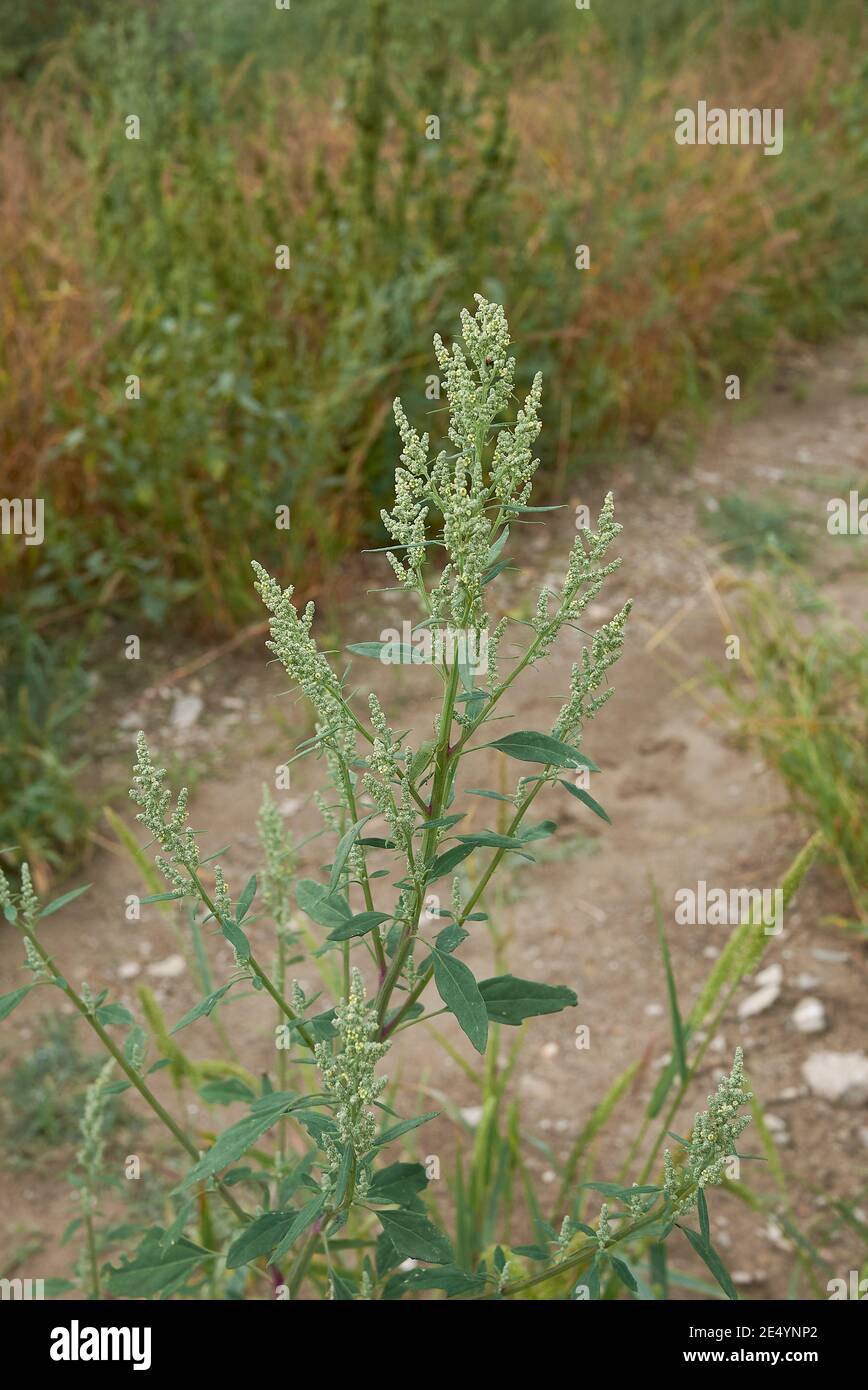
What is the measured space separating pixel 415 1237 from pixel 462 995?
250 mm

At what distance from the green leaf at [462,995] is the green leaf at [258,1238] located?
263 millimetres

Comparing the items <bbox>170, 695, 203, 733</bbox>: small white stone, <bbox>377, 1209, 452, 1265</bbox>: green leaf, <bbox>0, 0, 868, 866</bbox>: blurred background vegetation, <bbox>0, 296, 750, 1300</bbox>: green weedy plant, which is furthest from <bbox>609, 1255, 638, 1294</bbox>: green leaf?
<bbox>170, 695, 203, 733</bbox>: small white stone

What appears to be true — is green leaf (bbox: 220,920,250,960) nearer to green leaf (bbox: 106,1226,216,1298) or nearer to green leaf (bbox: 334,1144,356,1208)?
green leaf (bbox: 334,1144,356,1208)

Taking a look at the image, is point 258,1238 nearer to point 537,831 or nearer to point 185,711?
point 537,831

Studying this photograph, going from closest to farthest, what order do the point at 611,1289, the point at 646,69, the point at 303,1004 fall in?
the point at 303,1004 → the point at 611,1289 → the point at 646,69

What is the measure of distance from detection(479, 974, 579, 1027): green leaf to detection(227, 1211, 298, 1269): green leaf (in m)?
0.24

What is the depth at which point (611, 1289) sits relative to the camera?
65.6 inches

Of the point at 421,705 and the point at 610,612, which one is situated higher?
the point at 610,612

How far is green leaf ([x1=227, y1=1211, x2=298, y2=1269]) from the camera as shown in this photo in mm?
1024

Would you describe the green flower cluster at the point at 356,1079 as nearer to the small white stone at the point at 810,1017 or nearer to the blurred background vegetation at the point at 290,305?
the small white stone at the point at 810,1017

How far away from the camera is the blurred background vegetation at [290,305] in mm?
3340
